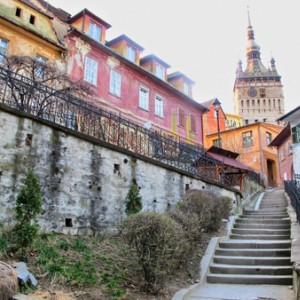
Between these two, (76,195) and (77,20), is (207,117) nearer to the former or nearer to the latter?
(77,20)

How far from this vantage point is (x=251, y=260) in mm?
7926

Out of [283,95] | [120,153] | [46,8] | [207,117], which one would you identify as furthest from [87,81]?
[283,95]

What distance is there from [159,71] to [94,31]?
20.0 feet

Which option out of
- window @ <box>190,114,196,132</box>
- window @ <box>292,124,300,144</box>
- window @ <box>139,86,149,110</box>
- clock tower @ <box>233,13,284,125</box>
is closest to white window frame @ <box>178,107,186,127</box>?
window @ <box>190,114,196,132</box>

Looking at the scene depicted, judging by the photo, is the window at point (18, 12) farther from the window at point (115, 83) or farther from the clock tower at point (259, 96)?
the clock tower at point (259, 96)

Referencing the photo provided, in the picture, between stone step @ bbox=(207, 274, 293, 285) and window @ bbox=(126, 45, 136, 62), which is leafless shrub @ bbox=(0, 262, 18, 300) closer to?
stone step @ bbox=(207, 274, 293, 285)

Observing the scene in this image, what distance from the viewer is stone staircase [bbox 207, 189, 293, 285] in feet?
23.8

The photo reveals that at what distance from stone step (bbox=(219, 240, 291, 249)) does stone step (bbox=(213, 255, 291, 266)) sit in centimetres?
67

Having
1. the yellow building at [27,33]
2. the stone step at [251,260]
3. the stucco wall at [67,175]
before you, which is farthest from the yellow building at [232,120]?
the stone step at [251,260]

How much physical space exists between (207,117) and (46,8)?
2693 centimetres

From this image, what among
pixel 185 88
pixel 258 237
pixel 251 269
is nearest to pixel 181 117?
pixel 185 88

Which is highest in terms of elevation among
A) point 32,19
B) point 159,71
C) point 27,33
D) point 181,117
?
point 159,71

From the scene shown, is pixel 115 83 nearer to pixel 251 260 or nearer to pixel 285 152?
pixel 251 260

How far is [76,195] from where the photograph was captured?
320 inches
